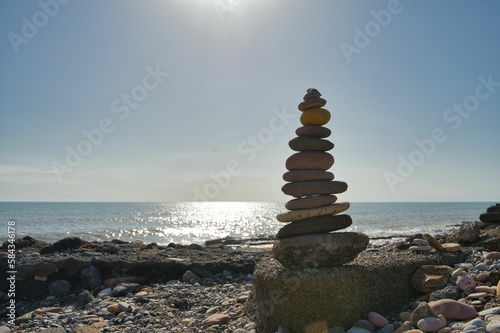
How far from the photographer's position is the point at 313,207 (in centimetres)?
716

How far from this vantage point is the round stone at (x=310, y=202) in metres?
7.12

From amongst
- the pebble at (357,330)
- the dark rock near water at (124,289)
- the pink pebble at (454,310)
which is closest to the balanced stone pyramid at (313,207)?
the pebble at (357,330)

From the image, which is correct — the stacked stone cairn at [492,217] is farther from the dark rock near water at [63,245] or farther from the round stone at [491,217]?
the dark rock near water at [63,245]

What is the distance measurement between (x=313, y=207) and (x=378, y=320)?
2.13 metres

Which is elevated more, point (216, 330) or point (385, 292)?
point (385, 292)

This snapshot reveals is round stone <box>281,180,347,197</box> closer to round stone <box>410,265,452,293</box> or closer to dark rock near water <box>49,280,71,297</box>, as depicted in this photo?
round stone <box>410,265,452,293</box>

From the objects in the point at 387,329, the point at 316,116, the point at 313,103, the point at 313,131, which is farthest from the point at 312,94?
the point at 387,329

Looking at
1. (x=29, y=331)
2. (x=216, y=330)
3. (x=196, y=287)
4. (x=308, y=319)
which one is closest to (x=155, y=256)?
(x=196, y=287)

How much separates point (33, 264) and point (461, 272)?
10405mm

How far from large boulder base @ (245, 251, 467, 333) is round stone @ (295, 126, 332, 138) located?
2.46m

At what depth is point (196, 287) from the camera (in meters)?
10.1

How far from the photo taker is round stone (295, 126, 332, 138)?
296 inches

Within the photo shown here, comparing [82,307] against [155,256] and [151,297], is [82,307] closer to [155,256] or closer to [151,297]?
[151,297]

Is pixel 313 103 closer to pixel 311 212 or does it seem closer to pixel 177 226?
pixel 311 212
